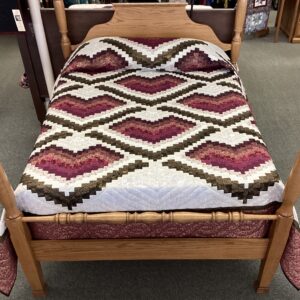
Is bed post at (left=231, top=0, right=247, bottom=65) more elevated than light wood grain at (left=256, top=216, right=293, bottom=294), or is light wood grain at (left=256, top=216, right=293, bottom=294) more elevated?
bed post at (left=231, top=0, right=247, bottom=65)

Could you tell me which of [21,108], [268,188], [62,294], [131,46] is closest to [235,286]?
[268,188]

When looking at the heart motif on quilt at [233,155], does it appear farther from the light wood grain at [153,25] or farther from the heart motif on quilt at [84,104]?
the light wood grain at [153,25]

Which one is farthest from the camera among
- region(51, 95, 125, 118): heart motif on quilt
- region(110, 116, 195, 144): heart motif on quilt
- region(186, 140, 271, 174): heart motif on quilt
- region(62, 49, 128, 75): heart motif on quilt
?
region(62, 49, 128, 75): heart motif on quilt

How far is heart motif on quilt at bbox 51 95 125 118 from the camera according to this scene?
6.08 feet

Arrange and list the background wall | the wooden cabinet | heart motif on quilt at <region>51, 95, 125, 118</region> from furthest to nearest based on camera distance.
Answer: the wooden cabinet
the background wall
heart motif on quilt at <region>51, 95, 125, 118</region>

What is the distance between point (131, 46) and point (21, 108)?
4.25 feet

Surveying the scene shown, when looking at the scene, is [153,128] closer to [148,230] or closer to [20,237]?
[148,230]

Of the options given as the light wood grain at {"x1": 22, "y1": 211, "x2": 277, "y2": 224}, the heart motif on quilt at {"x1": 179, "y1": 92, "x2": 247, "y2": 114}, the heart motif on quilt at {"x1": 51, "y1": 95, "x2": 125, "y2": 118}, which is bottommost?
the light wood grain at {"x1": 22, "y1": 211, "x2": 277, "y2": 224}

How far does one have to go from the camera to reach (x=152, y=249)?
60.1 inches

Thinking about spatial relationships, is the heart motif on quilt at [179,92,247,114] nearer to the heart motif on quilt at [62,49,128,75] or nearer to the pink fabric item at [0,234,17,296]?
the heart motif on quilt at [62,49,128,75]

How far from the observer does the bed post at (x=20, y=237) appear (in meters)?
1.27

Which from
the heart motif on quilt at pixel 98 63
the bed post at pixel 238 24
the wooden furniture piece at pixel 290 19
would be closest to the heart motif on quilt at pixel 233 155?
the heart motif on quilt at pixel 98 63

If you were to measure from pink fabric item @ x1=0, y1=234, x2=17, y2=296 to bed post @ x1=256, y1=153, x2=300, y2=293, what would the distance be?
1053 mm

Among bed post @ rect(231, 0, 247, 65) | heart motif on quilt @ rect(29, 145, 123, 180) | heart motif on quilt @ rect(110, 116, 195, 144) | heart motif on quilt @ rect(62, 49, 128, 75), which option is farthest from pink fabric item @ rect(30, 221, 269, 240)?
bed post @ rect(231, 0, 247, 65)
